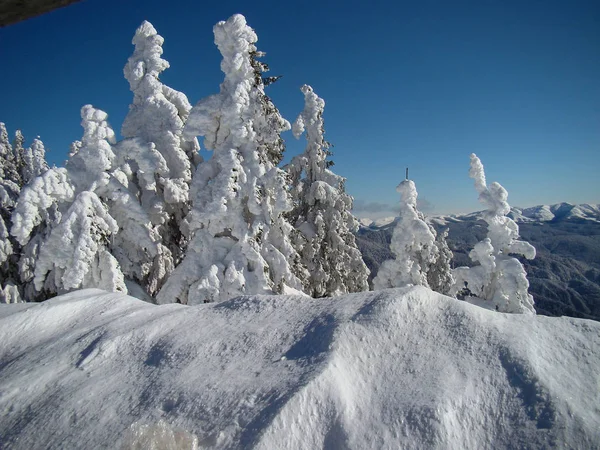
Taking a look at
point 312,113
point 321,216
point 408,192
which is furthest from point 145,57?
point 408,192

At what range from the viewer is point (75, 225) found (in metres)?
11.6

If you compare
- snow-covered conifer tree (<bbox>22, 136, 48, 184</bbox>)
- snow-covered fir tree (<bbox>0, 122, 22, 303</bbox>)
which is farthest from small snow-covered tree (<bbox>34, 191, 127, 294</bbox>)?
snow-covered conifer tree (<bbox>22, 136, 48, 184</bbox>)

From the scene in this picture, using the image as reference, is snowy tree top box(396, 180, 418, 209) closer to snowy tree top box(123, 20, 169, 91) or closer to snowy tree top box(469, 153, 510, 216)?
snowy tree top box(469, 153, 510, 216)

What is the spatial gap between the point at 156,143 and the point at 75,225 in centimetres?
507

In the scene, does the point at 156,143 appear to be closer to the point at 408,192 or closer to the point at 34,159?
the point at 408,192

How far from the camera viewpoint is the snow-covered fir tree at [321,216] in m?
20.2

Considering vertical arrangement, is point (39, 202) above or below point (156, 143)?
below

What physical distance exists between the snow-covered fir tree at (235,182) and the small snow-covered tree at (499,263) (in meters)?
8.83

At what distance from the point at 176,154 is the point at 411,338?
45.3ft

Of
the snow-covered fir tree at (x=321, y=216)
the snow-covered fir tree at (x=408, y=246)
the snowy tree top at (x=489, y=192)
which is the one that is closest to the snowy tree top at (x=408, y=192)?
the snow-covered fir tree at (x=408, y=246)

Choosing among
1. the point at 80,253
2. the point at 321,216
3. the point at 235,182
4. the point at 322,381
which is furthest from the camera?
the point at 321,216

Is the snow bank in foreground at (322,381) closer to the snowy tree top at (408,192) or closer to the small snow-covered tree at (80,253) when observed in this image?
the small snow-covered tree at (80,253)

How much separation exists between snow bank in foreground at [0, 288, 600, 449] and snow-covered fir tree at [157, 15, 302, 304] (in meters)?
7.84

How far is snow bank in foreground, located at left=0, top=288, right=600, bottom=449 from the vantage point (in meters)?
2.83
